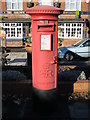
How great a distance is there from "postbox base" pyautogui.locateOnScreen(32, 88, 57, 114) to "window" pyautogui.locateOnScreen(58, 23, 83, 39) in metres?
24.8

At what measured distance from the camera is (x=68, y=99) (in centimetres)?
676

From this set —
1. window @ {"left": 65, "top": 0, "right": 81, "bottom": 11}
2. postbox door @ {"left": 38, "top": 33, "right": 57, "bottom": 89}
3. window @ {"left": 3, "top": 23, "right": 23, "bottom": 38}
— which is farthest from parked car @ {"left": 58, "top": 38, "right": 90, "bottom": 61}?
window @ {"left": 65, "top": 0, "right": 81, "bottom": 11}

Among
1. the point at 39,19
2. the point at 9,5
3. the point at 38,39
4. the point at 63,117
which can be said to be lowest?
the point at 63,117

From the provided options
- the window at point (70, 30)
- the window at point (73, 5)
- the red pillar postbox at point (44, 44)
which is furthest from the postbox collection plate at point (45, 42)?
the window at point (73, 5)

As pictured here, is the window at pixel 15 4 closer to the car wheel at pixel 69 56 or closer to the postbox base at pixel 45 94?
the car wheel at pixel 69 56

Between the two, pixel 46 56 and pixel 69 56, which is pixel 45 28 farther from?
pixel 69 56

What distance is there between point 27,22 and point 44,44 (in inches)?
962

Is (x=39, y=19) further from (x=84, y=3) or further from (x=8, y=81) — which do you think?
(x=84, y=3)

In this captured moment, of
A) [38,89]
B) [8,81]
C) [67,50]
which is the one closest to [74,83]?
[38,89]

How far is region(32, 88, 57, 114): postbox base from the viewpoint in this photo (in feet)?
19.3

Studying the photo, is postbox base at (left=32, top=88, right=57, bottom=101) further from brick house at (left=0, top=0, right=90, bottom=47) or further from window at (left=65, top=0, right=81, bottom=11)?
window at (left=65, top=0, right=81, bottom=11)

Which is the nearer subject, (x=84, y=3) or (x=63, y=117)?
(x=63, y=117)

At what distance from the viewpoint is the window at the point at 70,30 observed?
3027 cm

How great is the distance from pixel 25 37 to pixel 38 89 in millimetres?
24449
